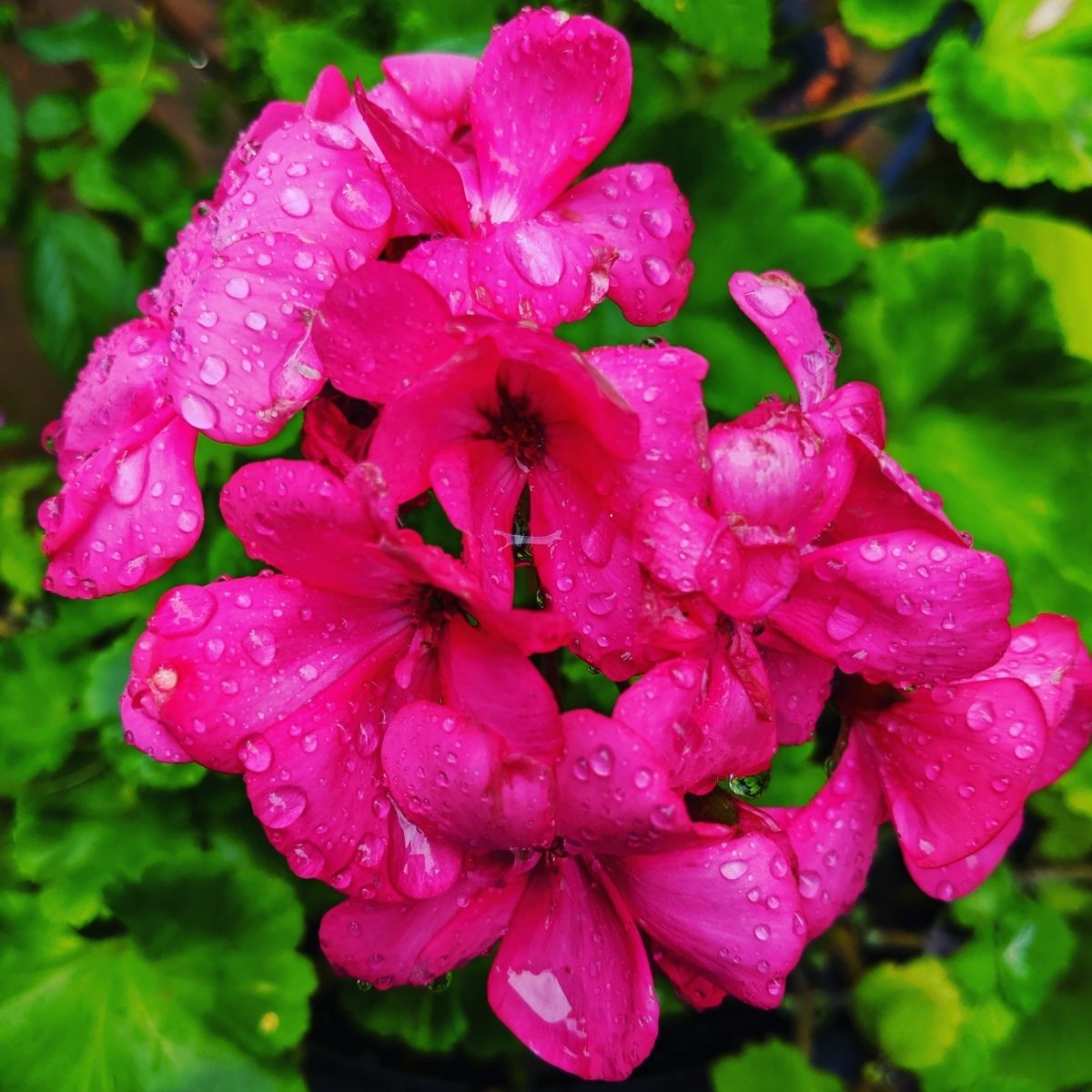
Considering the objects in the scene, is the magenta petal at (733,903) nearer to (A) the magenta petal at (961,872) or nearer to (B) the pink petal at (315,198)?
(A) the magenta petal at (961,872)

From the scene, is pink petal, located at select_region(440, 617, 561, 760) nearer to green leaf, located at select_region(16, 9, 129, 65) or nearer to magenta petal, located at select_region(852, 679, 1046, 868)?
magenta petal, located at select_region(852, 679, 1046, 868)

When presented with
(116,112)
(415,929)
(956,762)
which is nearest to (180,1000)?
(415,929)

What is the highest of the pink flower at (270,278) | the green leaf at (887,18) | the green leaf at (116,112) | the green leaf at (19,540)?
the pink flower at (270,278)

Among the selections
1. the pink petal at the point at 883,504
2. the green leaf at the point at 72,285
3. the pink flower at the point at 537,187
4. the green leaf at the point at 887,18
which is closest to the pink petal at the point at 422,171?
the pink flower at the point at 537,187

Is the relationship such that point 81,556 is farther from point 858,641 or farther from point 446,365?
point 858,641

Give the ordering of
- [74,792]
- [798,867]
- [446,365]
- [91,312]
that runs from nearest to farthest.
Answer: [446,365], [798,867], [74,792], [91,312]

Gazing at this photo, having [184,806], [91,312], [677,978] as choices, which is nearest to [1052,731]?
[677,978]

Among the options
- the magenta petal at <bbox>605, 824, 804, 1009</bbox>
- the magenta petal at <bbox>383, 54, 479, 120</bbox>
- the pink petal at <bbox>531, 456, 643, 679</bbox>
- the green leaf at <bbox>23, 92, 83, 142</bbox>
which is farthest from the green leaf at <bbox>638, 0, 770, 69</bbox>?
the green leaf at <bbox>23, 92, 83, 142</bbox>
